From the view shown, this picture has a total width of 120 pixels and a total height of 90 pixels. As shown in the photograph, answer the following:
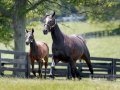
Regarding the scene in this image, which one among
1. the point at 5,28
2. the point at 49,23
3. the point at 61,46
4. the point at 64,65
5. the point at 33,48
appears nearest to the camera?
the point at 49,23

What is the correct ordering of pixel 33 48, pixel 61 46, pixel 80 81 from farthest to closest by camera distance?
1. pixel 33 48
2. pixel 61 46
3. pixel 80 81

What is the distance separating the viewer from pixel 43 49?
21.8 meters

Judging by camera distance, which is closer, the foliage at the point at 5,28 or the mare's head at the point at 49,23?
the mare's head at the point at 49,23

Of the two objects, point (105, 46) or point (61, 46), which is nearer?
point (61, 46)

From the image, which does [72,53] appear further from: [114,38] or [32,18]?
[114,38]

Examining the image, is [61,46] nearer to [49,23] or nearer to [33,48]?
[49,23]

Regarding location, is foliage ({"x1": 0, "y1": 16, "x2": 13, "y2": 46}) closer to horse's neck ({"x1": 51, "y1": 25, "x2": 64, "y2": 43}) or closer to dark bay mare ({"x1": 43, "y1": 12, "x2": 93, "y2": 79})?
dark bay mare ({"x1": 43, "y1": 12, "x2": 93, "y2": 79})

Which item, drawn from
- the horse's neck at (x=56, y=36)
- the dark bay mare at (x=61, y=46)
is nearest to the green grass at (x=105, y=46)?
the dark bay mare at (x=61, y=46)

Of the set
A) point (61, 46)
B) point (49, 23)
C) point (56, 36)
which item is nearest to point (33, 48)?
point (56, 36)

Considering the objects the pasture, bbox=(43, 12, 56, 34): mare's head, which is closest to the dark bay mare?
bbox=(43, 12, 56, 34): mare's head

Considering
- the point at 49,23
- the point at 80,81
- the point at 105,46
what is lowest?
the point at 105,46

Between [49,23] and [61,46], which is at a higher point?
[49,23]

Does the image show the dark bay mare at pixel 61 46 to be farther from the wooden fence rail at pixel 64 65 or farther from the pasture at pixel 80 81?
the wooden fence rail at pixel 64 65

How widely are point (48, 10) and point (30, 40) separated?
5.67 m
